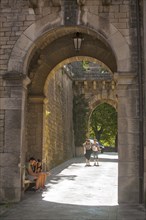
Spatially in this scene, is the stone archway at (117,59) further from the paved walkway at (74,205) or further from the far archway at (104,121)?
the far archway at (104,121)

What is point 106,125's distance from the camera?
33500 millimetres

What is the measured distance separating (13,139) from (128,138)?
8.64 ft

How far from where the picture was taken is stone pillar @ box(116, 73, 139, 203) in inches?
291

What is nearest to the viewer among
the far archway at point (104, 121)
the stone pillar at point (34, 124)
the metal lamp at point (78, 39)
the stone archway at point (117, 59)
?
the stone archway at point (117, 59)

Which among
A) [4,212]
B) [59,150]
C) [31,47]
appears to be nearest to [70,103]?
[59,150]

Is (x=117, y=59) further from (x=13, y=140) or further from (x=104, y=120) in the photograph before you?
(x=104, y=120)

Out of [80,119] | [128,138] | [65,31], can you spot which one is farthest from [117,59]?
[80,119]

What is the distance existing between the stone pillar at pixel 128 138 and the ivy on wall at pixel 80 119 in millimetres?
15739

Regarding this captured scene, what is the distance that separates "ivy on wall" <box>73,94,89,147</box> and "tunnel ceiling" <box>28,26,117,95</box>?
42.3 feet

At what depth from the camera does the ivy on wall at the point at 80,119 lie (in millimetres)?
23453

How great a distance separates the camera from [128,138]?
759 centimetres

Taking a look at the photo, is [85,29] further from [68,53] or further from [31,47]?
[68,53]

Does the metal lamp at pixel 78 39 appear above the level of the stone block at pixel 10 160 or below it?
above

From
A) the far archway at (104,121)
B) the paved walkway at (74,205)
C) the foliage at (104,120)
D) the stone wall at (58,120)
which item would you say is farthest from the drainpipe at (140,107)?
the foliage at (104,120)
